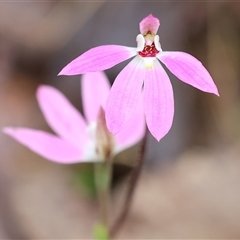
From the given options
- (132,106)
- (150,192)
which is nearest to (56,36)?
(150,192)

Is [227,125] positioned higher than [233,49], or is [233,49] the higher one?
[233,49]

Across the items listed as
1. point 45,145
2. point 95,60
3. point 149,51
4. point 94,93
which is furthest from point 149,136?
point 95,60

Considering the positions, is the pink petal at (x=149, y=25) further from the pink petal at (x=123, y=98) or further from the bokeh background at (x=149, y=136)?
the bokeh background at (x=149, y=136)

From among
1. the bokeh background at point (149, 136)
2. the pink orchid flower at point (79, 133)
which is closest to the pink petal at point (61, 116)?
the pink orchid flower at point (79, 133)

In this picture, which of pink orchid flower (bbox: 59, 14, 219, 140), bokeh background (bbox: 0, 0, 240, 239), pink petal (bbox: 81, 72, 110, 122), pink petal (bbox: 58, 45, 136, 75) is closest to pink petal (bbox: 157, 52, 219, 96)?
pink orchid flower (bbox: 59, 14, 219, 140)

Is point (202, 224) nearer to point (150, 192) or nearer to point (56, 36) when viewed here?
point (150, 192)

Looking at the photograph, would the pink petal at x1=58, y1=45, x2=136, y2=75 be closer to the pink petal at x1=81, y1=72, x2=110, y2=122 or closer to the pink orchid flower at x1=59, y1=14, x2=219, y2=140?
the pink orchid flower at x1=59, y1=14, x2=219, y2=140

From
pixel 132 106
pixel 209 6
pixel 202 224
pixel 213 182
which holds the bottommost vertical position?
pixel 202 224
